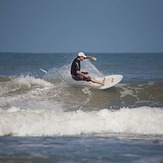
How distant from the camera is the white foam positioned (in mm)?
8828

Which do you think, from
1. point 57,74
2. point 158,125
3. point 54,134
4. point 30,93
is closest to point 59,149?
point 54,134

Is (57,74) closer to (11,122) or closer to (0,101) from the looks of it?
(0,101)

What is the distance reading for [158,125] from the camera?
917 cm

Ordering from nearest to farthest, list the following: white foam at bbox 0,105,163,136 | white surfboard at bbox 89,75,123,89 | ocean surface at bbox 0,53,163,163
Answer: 1. ocean surface at bbox 0,53,163,163
2. white foam at bbox 0,105,163,136
3. white surfboard at bbox 89,75,123,89

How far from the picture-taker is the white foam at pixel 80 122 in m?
8.83

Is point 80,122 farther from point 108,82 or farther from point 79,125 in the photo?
point 108,82

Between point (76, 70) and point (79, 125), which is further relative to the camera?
point (76, 70)

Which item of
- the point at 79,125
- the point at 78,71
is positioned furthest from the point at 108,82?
the point at 79,125

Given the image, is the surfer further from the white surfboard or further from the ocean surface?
the ocean surface

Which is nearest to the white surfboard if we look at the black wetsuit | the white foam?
the black wetsuit

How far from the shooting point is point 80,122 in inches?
367

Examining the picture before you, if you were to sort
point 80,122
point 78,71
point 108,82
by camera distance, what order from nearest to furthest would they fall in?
point 80,122 → point 78,71 → point 108,82

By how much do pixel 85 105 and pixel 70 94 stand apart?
165 centimetres

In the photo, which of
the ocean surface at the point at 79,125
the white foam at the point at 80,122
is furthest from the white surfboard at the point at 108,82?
the white foam at the point at 80,122
